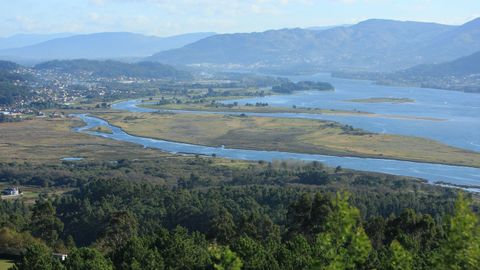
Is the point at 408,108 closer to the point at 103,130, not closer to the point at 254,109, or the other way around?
the point at 254,109

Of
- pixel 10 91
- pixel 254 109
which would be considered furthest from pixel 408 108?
pixel 10 91

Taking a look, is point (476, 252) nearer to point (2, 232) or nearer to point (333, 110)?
point (2, 232)

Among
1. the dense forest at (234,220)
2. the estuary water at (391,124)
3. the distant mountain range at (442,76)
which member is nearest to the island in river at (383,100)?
the estuary water at (391,124)

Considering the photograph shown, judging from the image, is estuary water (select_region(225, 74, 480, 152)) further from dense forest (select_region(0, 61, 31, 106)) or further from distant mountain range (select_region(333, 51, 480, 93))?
dense forest (select_region(0, 61, 31, 106))

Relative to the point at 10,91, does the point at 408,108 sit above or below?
above

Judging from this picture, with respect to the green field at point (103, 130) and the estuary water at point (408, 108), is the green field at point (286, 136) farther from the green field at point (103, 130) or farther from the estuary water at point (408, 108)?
the estuary water at point (408, 108)

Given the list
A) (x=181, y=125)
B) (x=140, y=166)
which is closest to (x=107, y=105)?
(x=181, y=125)
